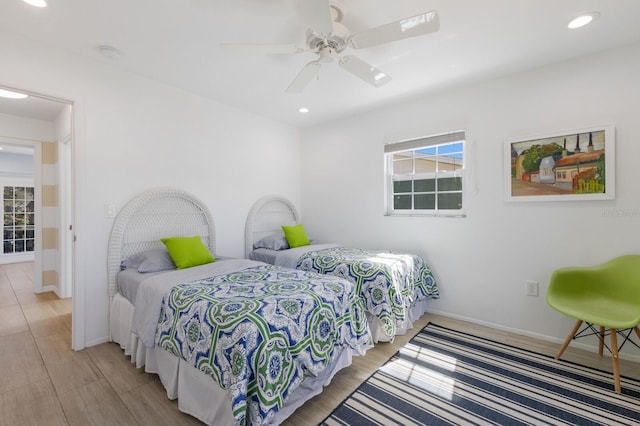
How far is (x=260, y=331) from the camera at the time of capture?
1.46 meters

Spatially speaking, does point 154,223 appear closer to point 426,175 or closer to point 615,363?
point 426,175

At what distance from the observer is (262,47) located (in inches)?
71.9

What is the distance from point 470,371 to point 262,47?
8.99ft

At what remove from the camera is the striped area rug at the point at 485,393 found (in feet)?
5.58

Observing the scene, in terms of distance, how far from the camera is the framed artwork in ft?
7.79

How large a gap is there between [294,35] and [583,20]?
80.0 inches

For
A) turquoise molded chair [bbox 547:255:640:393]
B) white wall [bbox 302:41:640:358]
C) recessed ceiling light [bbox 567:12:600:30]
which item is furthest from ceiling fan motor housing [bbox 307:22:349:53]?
turquoise molded chair [bbox 547:255:640:393]

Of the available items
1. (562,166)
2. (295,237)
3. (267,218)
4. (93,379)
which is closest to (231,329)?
(93,379)

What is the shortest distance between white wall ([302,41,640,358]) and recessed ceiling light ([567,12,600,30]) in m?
0.60

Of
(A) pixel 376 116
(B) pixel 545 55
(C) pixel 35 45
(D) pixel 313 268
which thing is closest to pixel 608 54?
(B) pixel 545 55

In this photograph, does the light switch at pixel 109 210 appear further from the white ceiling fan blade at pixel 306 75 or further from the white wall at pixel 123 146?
the white ceiling fan blade at pixel 306 75

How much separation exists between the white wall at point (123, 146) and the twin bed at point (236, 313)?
0.49 feet

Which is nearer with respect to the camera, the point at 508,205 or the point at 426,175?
the point at 508,205

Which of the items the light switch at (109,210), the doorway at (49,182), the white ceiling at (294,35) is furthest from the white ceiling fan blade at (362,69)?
the doorway at (49,182)
